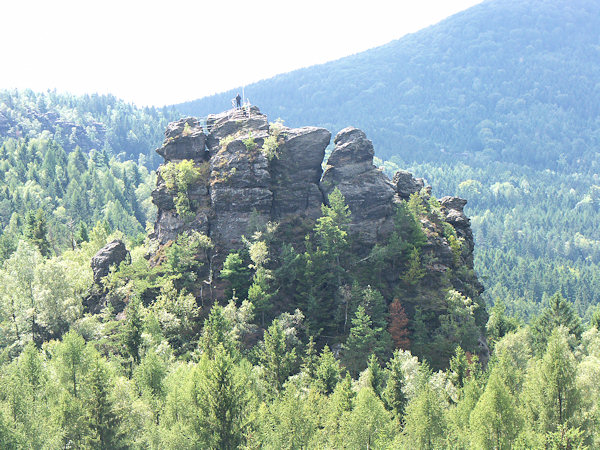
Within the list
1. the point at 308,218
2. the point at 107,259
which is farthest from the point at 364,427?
the point at 107,259

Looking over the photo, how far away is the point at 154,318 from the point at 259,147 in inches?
1371

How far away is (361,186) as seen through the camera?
100 metres

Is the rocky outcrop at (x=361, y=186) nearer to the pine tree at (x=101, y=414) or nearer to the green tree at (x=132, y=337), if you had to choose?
the green tree at (x=132, y=337)

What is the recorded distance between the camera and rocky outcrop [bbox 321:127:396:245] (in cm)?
9825

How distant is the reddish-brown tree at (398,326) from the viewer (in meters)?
87.6

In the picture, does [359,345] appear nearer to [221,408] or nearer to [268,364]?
[268,364]

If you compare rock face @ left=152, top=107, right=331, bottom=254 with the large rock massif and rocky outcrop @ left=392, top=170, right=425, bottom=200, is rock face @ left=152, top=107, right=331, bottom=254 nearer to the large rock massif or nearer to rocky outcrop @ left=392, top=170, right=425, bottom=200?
the large rock massif

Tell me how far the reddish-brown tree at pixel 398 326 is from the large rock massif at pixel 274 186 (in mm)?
10229

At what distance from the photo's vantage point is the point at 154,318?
80.6 m

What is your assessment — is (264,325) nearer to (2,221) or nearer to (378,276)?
(378,276)

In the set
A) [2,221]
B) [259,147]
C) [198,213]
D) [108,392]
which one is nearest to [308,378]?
[108,392]

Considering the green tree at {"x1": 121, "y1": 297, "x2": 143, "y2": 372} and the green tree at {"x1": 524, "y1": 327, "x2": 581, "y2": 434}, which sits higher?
the green tree at {"x1": 121, "y1": 297, "x2": 143, "y2": 372}

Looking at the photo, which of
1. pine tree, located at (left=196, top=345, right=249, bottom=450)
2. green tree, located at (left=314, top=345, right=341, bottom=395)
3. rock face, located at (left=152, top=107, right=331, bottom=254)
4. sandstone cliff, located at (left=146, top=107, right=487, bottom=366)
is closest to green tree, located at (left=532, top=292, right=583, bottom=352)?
sandstone cliff, located at (left=146, top=107, right=487, bottom=366)

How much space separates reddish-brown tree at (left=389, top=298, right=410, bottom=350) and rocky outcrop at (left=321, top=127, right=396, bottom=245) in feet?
40.5
